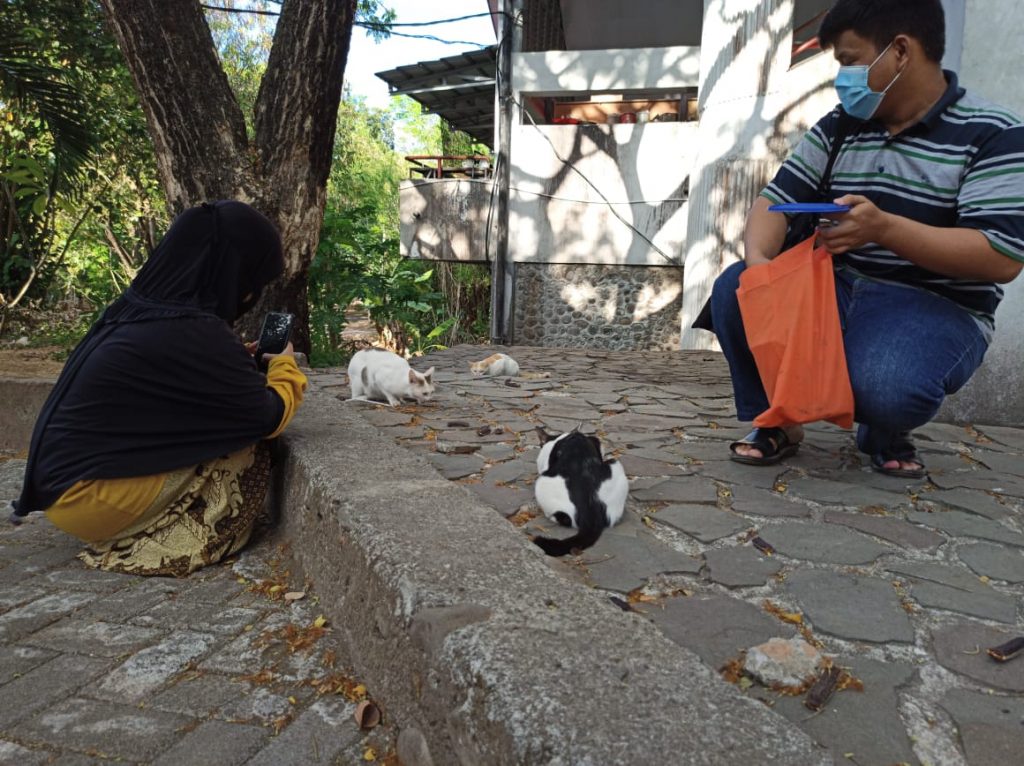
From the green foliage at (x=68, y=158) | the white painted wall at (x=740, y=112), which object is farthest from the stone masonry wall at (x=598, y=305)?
the green foliage at (x=68, y=158)

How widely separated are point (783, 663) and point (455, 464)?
1.88 metres

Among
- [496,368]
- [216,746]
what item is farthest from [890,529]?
[496,368]

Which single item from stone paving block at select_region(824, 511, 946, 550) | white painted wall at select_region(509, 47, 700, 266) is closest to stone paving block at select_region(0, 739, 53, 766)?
stone paving block at select_region(824, 511, 946, 550)

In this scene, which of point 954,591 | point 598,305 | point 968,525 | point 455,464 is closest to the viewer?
point 954,591

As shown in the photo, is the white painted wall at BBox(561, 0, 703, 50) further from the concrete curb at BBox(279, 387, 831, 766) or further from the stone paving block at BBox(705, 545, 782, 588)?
the concrete curb at BBox(279, 387, 831, 766)

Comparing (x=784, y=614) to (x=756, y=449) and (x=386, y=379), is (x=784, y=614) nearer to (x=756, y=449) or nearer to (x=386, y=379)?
(x=756, y=449)

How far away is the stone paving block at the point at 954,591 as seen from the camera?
190cm

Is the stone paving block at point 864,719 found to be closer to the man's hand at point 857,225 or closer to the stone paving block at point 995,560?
the stone paving block at point 995,560

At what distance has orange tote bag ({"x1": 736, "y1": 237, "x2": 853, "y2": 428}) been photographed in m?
2.71

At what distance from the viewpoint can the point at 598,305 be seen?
9414mm

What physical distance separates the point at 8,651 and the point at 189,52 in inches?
152

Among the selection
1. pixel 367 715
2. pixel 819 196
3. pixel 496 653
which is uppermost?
pixel 819 196

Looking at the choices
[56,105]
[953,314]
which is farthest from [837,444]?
[56,105]

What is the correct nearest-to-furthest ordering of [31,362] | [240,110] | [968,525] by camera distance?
1. [968,525]
2. [240,110]
3. [31,362]
